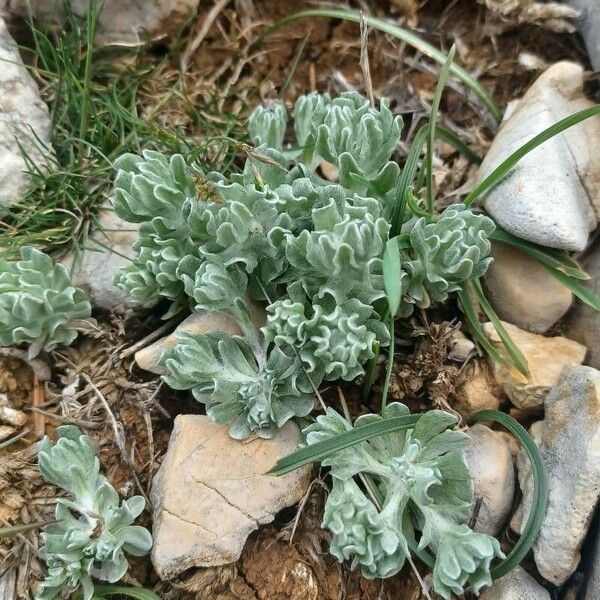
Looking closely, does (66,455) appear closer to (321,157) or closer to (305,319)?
(305,319)

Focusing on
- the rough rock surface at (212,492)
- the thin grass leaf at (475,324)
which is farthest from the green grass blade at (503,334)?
the rough rock surface at (212,492)

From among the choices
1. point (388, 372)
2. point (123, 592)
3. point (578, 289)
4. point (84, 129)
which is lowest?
point (123, 592)

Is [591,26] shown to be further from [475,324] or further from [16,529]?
[16,529]

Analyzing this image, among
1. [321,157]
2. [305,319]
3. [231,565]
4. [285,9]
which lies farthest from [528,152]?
[231,565]

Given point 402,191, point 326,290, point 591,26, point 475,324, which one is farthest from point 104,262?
point 591,26

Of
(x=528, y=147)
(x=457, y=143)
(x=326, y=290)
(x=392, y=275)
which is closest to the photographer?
(x=392, y=275)
